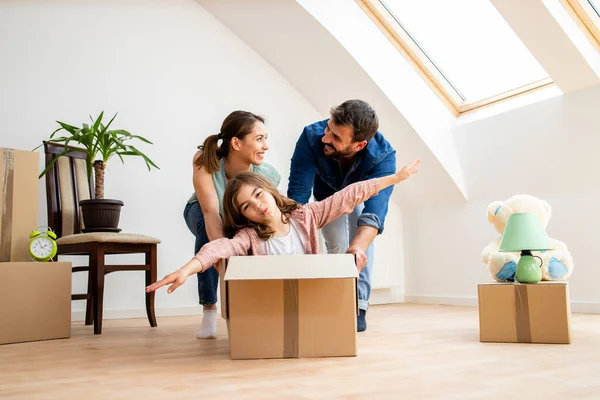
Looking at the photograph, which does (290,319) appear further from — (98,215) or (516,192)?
(516,192)

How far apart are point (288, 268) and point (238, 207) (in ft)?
1.27

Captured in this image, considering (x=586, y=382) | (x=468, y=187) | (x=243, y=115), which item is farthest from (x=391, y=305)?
(x=586, y=382)

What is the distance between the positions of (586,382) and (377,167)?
1247mm

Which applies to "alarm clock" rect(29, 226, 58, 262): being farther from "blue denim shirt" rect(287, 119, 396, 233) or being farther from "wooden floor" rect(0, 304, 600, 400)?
"blue denim shirt" rect(287, 119, 396, 233)

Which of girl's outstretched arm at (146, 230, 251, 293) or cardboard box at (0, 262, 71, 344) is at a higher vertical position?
girl's outstretched arm at (146, 230, 251, 293)

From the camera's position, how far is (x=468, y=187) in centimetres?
384

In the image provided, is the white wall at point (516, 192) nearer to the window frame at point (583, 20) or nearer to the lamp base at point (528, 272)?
the window frame at point (583, 20)

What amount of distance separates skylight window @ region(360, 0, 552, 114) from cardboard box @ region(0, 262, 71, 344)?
2.50m

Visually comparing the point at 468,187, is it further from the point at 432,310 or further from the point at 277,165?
the point at 277,165

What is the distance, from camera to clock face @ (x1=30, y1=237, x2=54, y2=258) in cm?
238

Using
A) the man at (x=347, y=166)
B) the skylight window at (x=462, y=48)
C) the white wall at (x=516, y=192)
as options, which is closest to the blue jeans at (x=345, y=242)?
the man at (x=347, y=166)

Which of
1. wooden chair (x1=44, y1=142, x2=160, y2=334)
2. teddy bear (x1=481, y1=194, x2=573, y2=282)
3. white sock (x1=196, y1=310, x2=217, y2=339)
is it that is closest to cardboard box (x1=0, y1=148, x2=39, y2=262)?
wooden chair (x1=44, y1=142, x2=160, y2=334)

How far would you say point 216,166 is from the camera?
2213 millimetres

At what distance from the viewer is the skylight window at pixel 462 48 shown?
137 inches
